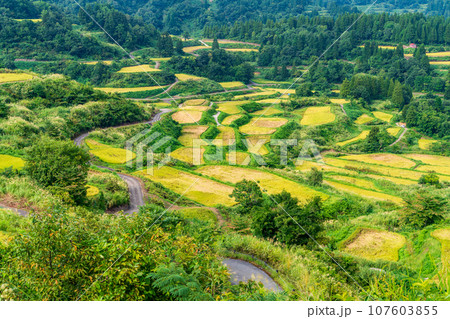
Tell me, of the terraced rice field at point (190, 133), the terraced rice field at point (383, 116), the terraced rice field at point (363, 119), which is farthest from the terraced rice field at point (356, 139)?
the terraced rice field at point (190, 133)

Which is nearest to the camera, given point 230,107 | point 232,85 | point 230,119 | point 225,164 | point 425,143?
point 225,164

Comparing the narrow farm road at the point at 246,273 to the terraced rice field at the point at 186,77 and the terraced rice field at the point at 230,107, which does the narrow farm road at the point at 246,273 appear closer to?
the terraced rice field at the point at 230,107

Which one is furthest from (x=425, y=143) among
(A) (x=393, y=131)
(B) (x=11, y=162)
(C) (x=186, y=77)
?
(B) (x=11, y=162)

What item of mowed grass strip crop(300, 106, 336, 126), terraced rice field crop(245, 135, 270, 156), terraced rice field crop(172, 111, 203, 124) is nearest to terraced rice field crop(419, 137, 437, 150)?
mowed grass strip crop(300, 106, 336, 126)

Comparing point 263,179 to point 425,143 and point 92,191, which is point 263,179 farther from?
point 425,143

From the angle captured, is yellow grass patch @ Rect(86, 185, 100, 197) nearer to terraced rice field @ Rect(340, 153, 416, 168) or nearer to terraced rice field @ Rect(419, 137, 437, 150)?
terraced rice field @ Rect(340, 153, 416, 168)
